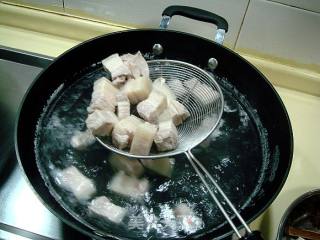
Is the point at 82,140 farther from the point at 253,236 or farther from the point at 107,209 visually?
the point at 253,236

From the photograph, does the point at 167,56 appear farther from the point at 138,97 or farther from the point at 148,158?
the point at 148,158

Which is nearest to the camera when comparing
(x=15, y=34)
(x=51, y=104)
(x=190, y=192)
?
(x=190, y=192)

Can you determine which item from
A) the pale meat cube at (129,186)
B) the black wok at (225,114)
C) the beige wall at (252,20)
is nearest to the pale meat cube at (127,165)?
the pale meat cube at (129,186)

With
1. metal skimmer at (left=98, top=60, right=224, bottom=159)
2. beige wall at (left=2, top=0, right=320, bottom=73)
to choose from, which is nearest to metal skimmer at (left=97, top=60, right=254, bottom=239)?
metal skimmer at (left=98, top=60, right=224, bottom=159)

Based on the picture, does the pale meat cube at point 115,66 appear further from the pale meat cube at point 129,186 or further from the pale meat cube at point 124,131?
the pale meat cube at point 129,186

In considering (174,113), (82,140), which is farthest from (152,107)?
(82,140)

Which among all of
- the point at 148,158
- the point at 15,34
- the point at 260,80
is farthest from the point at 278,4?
the point at 15,34

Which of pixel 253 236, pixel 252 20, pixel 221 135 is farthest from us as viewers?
pixel 252 20
